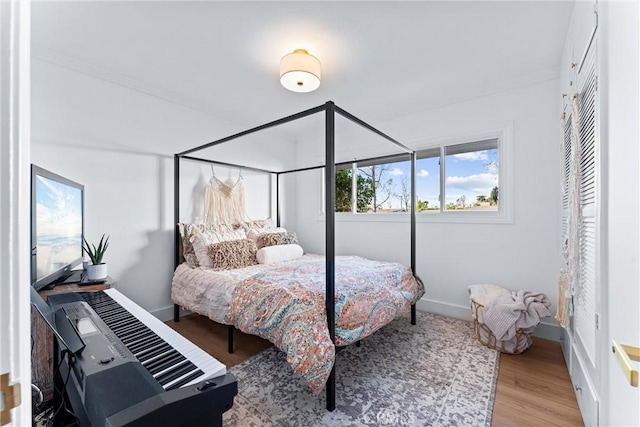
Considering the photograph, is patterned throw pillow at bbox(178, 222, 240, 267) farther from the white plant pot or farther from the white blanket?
the white blanket

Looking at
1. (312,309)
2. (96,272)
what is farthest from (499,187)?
(96,272)

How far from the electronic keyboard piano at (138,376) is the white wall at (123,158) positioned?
1.74 meters

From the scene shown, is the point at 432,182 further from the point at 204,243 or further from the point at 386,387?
the point at 204,243

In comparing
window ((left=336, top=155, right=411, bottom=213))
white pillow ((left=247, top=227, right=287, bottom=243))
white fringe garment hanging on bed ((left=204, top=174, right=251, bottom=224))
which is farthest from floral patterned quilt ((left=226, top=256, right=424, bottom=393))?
window ((left=336, top=155, right=411, bottom=213))

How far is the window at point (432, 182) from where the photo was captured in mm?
3002

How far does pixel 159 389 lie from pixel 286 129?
392 centimetres

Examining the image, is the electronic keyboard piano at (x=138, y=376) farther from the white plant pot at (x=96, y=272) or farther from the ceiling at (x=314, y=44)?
the ceiling at (x=314, y=44)

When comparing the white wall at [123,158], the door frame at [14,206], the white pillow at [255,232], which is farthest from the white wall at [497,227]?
the door frame at [14,206]

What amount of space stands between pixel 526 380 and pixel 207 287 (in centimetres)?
262

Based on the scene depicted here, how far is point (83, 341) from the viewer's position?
928 mm

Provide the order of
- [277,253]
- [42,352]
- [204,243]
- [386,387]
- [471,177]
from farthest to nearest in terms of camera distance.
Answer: [277,253] → [471,177] → [204,243] → [386,387] → [42,352]

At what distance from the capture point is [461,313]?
9.89 feet

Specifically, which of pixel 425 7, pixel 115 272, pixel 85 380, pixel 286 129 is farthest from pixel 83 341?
pixel 286 129

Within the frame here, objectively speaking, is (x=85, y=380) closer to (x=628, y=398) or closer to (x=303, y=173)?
(x=628, y=398)
